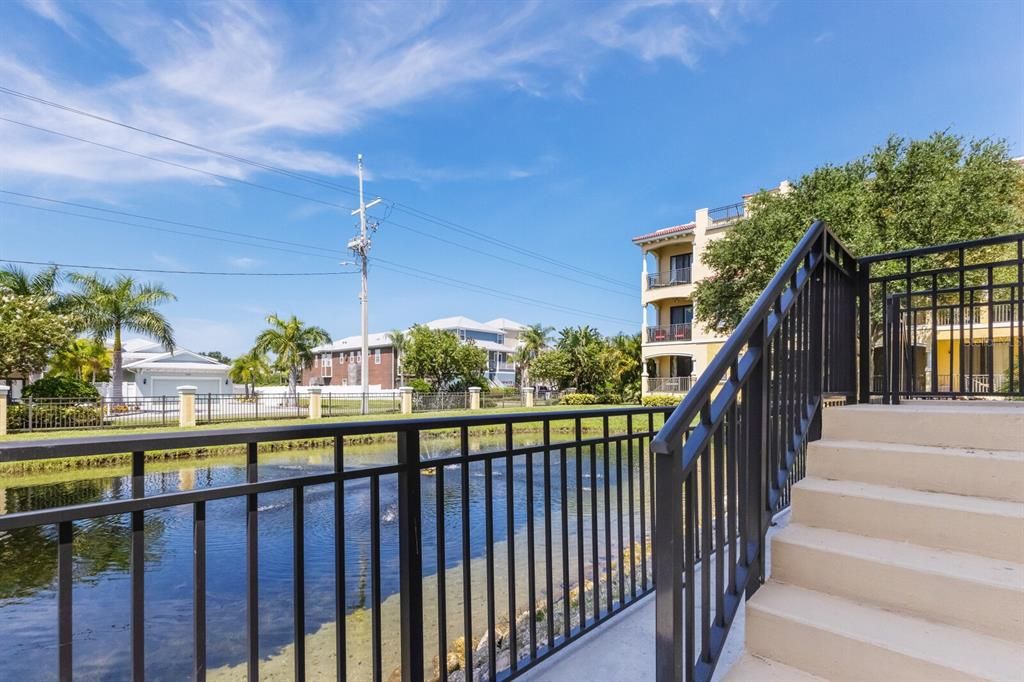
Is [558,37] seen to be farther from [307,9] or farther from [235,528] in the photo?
[235,528]

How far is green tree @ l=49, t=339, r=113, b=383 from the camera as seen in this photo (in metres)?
18.7

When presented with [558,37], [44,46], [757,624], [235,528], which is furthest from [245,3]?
[757,624]

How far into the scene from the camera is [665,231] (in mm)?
23375

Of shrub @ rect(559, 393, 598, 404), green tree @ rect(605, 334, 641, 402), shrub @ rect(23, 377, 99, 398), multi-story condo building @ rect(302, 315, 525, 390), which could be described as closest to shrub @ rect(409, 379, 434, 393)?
shrub @ rect(559, 393, 598, 404)

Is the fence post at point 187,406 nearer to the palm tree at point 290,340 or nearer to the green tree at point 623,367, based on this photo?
the palm tree at point 290,340

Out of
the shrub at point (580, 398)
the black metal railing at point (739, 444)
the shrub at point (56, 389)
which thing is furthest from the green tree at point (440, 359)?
the black metal railing at point (739, 444)

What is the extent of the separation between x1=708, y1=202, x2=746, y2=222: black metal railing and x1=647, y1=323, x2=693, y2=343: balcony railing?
4811 millimetres

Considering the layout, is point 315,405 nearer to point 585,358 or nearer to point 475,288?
point 585,358

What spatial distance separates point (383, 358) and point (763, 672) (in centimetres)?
3615

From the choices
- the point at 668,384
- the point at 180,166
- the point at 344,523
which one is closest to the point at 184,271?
the point at 180,166

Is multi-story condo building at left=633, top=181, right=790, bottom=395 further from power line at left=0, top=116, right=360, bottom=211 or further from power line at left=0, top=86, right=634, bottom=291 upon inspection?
power line at left=0, top=116, right=360, bottom=211

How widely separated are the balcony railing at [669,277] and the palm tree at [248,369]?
22.2 meters

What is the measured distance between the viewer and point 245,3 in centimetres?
888

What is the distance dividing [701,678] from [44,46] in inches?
Answer: 672
